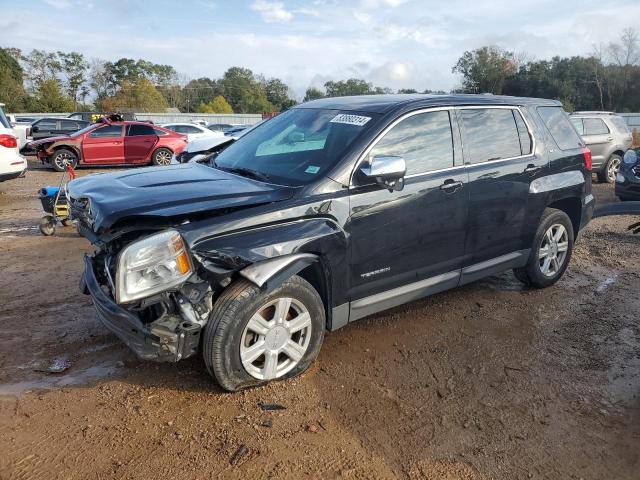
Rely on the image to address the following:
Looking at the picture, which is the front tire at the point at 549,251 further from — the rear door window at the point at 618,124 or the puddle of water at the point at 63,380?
the rear door window at the point at 618,124

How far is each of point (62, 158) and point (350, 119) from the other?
14417mm

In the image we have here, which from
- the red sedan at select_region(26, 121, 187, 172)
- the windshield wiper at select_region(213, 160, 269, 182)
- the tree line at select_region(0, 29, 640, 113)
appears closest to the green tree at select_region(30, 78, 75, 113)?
the tree line at select_region(0, 29, 640, 113)

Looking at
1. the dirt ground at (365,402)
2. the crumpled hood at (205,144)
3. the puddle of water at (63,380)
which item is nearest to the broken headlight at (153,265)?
the dirt ground at (365,402)

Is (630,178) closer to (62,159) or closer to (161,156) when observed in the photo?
(161,156)

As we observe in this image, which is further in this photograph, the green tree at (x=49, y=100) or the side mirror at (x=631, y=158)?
the green tree at (x=49, y=100)

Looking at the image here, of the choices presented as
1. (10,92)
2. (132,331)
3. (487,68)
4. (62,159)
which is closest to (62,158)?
A: (62,159)

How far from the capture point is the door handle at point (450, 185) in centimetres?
386

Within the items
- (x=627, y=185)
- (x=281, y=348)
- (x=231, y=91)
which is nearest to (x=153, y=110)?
(x=231, y=91)

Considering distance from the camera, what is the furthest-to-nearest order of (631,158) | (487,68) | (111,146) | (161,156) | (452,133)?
(487,68) → (161,156) → (111,146) → (631,158) → (452,133)

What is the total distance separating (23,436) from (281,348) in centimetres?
152

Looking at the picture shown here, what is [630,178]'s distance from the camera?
891 cm

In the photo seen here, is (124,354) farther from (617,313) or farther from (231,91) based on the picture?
(231,91)

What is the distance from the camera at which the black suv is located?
2875 mm

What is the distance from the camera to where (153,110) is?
5391 centimetres
